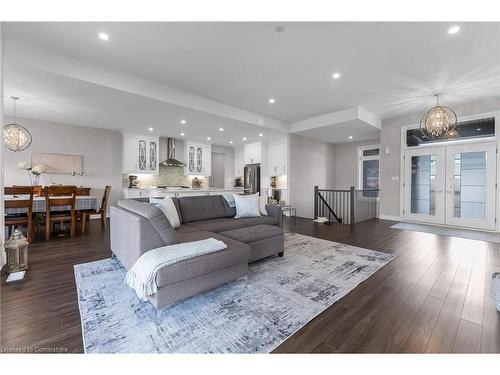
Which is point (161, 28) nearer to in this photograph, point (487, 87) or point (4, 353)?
point (4, 353)

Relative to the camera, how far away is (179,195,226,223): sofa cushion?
372cm

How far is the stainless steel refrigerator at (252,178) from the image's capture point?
8122mm

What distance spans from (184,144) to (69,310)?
685 cm

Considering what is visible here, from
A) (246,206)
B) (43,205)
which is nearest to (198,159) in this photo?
(43,205)

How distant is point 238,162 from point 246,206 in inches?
236

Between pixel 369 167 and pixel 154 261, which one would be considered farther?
pixel 369 167

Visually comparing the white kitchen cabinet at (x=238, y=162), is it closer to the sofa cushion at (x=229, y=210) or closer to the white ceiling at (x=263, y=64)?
the white ceiling at (x=263, y=64)

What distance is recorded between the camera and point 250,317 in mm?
1858

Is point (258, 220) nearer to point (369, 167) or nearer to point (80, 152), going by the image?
point (80, 152)

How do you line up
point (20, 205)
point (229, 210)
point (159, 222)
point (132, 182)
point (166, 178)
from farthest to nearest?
point (166, 178), point (132, 182), point (229, 210), point (20, 205), point (159, 222)

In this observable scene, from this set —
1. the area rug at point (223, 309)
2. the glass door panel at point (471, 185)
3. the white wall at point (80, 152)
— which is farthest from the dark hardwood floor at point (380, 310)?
the white wall at point (80, 152)

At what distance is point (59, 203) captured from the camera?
423 centimetres

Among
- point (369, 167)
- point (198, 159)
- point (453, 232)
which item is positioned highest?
point (198, 159)
